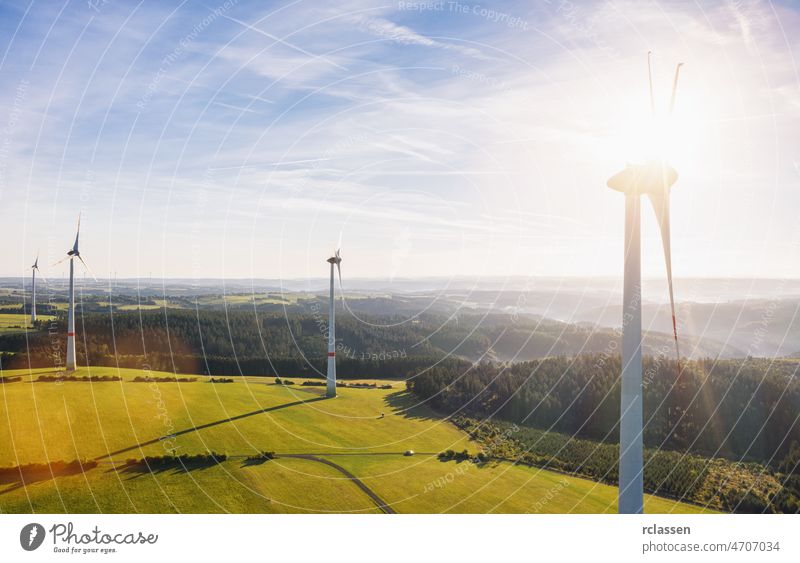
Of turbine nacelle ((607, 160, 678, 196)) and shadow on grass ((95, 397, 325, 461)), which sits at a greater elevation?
turbine nacelle ((607, 160, 678, 196))

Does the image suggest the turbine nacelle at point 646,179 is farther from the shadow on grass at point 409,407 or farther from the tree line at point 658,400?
the tree line at point 658,400

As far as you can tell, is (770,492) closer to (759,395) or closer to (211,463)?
(759,395)

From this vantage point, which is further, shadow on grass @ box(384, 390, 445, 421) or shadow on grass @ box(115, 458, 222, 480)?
shadow on grass @ box(384, 390, 445, 421)

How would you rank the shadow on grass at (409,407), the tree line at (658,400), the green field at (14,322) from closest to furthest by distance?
the shadow on grass at (409,407) → the tree line at (658,400) → the green field at (14,322)

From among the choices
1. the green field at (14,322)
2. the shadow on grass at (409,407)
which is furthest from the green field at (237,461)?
the green field at (14,322)

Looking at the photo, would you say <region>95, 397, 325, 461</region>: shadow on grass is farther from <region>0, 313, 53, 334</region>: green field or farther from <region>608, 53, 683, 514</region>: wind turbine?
<region>0, 313, 53, 334</region>: green field

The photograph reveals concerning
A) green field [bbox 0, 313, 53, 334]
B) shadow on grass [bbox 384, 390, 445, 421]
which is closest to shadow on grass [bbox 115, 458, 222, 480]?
shadow on grass [bbox 384, 390, 445, 421]

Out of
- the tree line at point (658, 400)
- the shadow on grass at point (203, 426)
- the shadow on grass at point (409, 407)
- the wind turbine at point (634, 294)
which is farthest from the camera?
the tree line at point (658, 400)

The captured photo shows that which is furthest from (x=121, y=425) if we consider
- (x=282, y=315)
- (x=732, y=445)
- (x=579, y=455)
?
(x=282, y=315)
